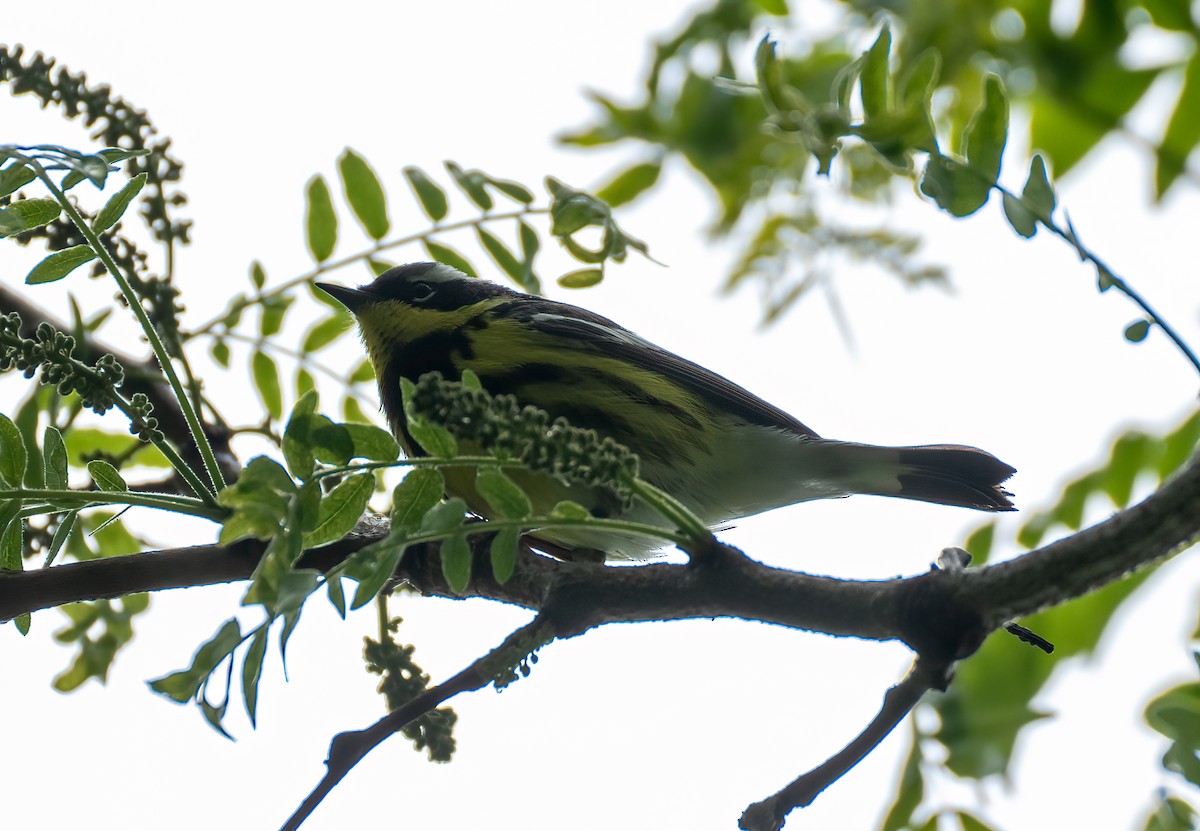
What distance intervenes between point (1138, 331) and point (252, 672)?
45.4 inches

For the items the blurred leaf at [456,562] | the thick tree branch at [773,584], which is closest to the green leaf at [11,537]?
the thick tree branch at [773,584]

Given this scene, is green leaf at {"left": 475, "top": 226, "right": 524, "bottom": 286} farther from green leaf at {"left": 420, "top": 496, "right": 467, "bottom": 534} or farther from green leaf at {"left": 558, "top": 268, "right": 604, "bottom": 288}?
green leaf at {"left": 420, "top": 496, "right": 467, "bottom": 534}

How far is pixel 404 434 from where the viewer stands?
290 cm

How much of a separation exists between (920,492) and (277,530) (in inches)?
77.6

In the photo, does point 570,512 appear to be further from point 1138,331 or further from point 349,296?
point 349,296

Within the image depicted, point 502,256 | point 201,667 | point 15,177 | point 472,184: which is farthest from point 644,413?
point 201,667

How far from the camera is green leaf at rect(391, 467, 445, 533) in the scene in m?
1.47

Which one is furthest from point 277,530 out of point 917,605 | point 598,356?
point 598,356

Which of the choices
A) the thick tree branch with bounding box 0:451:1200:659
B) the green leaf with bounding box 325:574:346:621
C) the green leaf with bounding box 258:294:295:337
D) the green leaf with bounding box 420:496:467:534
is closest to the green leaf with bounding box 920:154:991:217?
the thick tree branch with bounding box 0:451:1200:659

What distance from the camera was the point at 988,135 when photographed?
161 cm

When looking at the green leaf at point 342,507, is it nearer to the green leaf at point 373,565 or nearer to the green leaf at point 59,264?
the green leaf at point 373,565

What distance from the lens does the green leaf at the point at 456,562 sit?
Result: 4.84 feet

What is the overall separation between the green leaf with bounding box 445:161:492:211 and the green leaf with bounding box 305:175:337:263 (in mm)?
306

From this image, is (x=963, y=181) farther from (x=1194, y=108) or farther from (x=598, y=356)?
(x=598, y=356)
